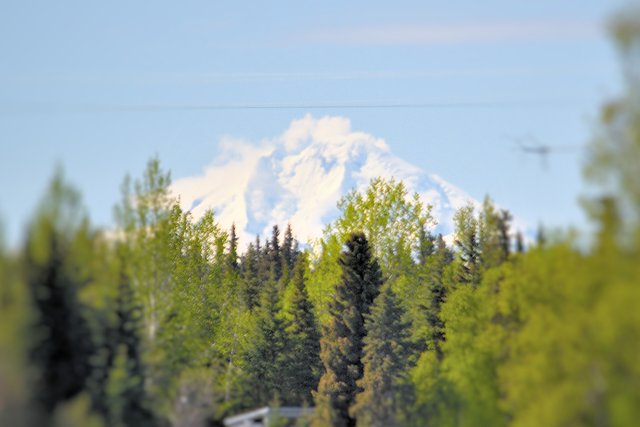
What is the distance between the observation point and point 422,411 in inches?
2618

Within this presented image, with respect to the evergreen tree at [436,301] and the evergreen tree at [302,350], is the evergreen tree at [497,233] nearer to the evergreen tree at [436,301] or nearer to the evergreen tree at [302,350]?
the evergreen tree at [436,301]

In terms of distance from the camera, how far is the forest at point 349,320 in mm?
36000

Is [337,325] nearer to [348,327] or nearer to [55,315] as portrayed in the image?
[348,327]

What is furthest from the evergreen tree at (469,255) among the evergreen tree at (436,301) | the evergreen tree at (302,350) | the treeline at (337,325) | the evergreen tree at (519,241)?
the evergreen tree at (519,241)

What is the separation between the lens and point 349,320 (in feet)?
274

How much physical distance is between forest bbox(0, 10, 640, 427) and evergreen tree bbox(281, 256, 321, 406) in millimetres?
109

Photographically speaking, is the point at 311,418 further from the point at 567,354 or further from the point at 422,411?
the point at 567,354

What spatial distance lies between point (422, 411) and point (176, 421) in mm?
14974

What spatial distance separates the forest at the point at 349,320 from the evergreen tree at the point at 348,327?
104mm

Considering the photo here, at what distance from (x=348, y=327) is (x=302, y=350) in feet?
39.6

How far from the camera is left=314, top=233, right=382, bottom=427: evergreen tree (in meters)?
81.4

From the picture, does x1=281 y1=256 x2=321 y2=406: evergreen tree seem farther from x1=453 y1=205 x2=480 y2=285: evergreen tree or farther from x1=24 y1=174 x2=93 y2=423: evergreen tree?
x1=24 y1=174 x2=93 y2=423: evergreen tree

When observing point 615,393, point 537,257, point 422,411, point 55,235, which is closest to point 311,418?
point 422,411

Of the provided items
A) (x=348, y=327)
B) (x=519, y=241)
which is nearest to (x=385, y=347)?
(x=348, y=327)
